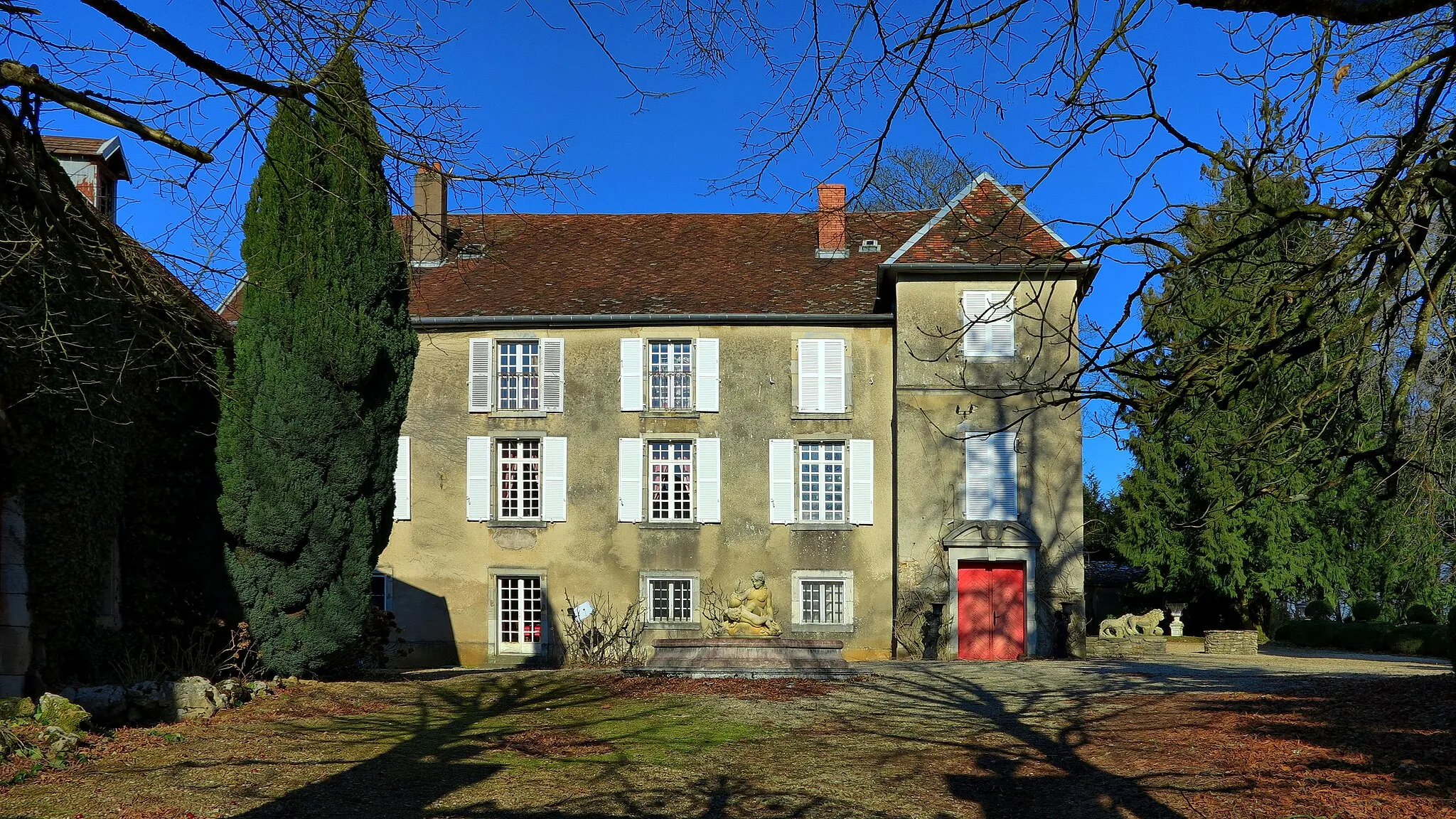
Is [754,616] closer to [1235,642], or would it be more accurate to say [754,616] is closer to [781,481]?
[781,481]

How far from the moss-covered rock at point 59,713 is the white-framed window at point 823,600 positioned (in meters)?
14.1

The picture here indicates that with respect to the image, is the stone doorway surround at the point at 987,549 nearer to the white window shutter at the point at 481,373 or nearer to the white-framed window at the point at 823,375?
the white-framed window at the point at 823,375

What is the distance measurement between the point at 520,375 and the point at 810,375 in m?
5.54

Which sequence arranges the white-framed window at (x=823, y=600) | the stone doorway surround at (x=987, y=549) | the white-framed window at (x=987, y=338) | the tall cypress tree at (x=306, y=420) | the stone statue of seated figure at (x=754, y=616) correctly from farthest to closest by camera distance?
1. the white-framed window at (x=823, y=600)
2. the white-framed window at (x=987, y=338)
3. the stone doorway surround at (x=987, y=549)
4. the stone statue of seated figure at (x=754, y=616)
5. the tall cypress tree at (x=306, y=420)

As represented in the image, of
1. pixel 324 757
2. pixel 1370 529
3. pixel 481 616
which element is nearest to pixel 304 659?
pixel 324 757

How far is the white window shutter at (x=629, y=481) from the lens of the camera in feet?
75.0

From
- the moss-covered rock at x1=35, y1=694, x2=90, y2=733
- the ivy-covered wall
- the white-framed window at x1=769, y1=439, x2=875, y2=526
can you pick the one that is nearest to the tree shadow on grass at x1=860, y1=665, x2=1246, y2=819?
the ivy-covered wall

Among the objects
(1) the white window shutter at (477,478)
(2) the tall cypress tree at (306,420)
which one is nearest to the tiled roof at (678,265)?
(1) the white window shutter at (477,478)

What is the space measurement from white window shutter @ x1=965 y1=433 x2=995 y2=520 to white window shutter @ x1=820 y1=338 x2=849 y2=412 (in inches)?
99.1

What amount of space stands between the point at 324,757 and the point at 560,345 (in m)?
14.0

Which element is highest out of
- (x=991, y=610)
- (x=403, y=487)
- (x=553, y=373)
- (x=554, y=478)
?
(x=553, y=373)

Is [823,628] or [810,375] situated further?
[810,375]

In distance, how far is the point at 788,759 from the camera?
1000cm

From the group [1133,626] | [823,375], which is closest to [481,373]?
[823,375]
